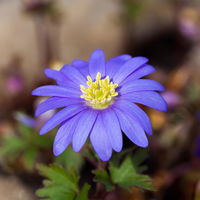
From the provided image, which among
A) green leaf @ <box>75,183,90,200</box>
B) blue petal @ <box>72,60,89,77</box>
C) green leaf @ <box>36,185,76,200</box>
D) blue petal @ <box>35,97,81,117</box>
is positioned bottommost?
green leaf @ <box>36,185,76,200</box>

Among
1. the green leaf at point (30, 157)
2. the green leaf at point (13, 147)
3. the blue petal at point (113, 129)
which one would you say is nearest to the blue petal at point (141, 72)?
the blue petal at point (113, 129)

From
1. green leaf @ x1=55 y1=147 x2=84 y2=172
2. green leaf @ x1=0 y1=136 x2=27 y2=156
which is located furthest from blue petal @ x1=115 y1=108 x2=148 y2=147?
green leaf @ x1=0 y1=136 x2=27 y2=156

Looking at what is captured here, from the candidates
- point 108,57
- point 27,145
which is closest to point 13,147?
point 27,145

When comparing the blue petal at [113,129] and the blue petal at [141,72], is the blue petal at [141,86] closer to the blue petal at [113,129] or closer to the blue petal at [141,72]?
the blue petal at [141,72]

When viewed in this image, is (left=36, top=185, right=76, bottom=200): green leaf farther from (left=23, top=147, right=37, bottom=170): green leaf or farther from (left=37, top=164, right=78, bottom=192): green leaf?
(left=23, top=147, right=37, bottom=170): green leaf

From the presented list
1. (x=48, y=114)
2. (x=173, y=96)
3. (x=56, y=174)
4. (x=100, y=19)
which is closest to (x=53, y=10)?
(x=100, y=19)

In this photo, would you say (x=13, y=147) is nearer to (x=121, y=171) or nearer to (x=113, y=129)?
(x=121, y=171)
